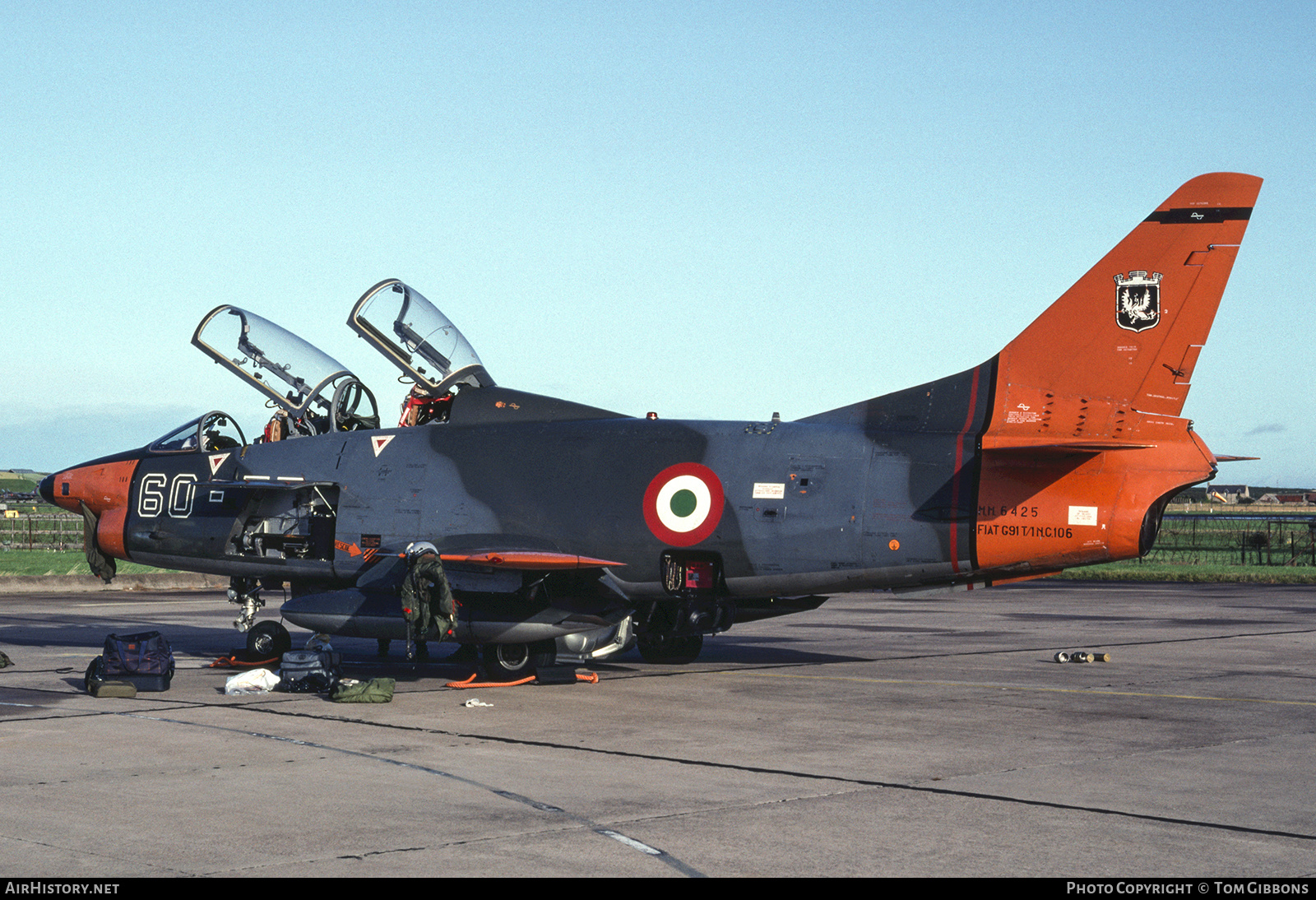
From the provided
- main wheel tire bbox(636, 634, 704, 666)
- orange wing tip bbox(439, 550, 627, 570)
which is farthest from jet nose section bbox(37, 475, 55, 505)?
main wheel tire bbox(636, 634, 704, 666)

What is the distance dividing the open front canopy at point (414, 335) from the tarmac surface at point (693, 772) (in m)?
3.91

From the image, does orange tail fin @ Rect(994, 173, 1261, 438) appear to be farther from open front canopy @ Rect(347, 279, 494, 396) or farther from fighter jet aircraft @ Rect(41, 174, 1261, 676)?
open front canopy @ Rect(347, 279, 494, 396)

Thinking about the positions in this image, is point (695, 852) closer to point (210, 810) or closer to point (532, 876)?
point (532, 876)

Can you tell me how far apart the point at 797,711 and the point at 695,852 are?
19.7 ft

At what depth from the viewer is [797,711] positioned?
42.2 feet

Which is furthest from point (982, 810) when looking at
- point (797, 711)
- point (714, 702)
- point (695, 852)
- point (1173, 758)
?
point (714, 702)

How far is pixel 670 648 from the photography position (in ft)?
58.2

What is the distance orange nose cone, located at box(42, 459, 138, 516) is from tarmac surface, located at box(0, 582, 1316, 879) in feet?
7.15

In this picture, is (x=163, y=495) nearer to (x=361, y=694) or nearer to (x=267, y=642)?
(x=267, y=642)

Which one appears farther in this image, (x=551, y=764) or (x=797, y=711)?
(x=797, y=711)

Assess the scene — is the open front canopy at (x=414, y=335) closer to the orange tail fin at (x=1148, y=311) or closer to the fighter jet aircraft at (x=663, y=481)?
the fighter jet aircraft at (x=663, y=481)

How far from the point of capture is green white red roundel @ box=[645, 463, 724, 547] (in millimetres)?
14945

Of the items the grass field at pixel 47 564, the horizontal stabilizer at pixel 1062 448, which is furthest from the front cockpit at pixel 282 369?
the grass field at pixel 47 564

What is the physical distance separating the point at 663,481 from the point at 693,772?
5974 millimetres
